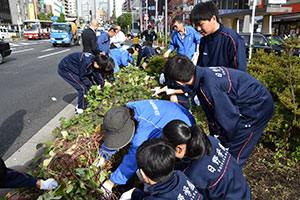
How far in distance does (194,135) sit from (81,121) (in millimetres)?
2364

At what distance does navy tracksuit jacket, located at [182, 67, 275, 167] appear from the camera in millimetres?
1873

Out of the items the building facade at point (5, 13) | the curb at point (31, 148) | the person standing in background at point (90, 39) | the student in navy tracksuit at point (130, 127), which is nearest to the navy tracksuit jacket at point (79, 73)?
the curb at point (31, 148)

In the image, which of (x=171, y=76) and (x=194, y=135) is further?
(x=171, y=76)

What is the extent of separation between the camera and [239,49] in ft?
8.52

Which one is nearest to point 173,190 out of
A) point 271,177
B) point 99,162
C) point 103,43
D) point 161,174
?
point 161,174

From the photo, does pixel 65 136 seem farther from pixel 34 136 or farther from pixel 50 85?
pixel 50 85

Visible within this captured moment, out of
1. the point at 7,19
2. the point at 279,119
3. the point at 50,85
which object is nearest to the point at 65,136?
the point at 279,119

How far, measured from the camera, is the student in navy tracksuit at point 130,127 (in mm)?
1933

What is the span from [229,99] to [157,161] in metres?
0.82

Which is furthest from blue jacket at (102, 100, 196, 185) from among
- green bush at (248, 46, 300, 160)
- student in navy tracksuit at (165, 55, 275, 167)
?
green bush at (248, 46, 300, 160)

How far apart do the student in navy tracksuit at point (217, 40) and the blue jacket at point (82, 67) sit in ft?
7.09

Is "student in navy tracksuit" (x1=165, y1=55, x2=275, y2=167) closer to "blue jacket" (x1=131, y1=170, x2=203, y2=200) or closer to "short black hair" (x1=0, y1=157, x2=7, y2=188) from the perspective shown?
"blue jacket" (x1=131, y1=170, x2=203, y2=200)

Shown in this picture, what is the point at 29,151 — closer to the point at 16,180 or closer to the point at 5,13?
the point at 16,180

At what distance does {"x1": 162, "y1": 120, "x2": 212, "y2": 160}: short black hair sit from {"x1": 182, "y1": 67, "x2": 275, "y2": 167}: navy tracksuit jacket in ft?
1.00
